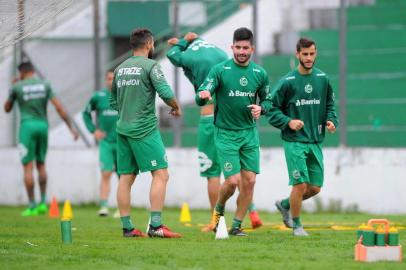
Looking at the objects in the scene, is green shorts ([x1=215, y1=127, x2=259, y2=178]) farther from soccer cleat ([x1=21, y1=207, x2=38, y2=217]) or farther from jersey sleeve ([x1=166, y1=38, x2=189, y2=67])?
soccer cleat ([x1=21, y1=207, x2=38, y2=217])

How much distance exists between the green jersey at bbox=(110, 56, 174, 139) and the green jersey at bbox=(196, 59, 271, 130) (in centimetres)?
61

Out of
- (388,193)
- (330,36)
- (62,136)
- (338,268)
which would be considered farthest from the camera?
(62,136)

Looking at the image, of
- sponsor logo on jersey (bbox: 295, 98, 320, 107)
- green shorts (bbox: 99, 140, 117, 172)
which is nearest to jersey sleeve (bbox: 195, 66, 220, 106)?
sponsor logo on jersey (bbox: 295, 98, 320, 107)

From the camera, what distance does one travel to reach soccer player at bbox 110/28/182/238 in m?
12.2

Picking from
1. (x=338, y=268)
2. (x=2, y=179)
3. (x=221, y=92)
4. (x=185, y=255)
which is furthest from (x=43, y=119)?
(x=338, y=268)

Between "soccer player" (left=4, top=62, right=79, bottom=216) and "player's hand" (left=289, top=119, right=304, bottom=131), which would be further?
"soccer player" (left=4, top=62, right=79, bottom=216)

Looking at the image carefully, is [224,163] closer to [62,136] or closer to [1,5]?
[1,5]

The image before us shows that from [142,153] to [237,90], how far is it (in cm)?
123

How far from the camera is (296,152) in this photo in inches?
488

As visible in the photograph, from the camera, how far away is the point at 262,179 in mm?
19047

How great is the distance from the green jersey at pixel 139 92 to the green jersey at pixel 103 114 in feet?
19.9

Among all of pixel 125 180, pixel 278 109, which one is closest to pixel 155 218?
pixel 125 180

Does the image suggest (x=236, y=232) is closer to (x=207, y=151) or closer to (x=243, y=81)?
(x=243, y=81)

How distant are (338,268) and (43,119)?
33.5ft
